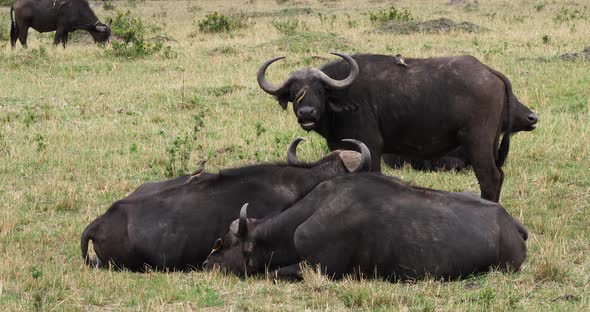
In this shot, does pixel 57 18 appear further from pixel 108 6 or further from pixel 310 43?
pixel 108 6

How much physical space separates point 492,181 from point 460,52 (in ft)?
31.6

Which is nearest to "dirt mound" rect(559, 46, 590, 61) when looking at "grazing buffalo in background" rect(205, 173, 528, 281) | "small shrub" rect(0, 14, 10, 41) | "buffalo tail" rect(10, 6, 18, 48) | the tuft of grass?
the tuft of grass

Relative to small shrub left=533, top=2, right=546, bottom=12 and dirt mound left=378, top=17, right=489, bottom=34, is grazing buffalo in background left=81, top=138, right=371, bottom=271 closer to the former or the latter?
dirt mound left=378, top=17, right=489, bottom=34

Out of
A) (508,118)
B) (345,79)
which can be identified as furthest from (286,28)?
(508,118)

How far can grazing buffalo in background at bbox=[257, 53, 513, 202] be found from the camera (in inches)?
344

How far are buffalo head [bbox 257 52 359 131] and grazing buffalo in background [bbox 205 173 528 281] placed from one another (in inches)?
71.6

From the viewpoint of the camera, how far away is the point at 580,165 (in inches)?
411

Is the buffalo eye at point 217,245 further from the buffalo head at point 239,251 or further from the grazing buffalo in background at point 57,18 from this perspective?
the grazing buffalo in background at point 57,18

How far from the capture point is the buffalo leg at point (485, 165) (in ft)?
28.7

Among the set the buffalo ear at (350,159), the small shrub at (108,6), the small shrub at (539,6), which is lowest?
the small shrub at (108,6)

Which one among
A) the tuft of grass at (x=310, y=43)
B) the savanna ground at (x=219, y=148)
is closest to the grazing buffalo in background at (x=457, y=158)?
the savanna ground at (x=219, y=148)

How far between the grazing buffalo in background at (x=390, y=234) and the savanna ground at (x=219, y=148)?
0.17 meters

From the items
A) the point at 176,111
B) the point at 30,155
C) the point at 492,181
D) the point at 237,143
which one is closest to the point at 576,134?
the point at 492,181

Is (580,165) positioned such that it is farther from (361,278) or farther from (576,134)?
(361,278)
